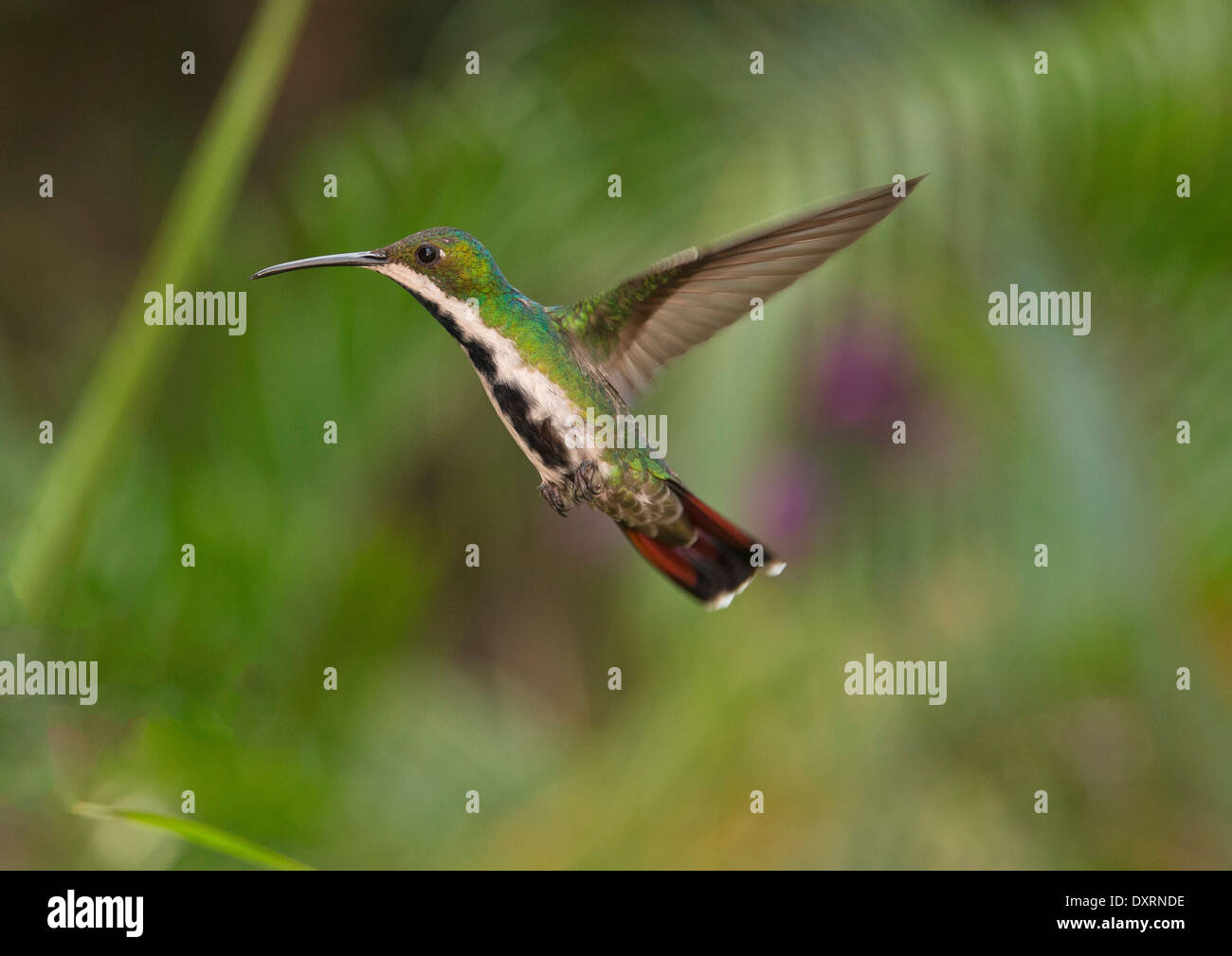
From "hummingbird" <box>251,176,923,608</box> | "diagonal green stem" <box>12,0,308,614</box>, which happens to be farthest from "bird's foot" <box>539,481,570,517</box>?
"diagonal green stem" <box>12,0,308,614</box>

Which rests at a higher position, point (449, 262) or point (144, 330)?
point (144, 330)

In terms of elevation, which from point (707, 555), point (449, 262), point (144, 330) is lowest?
point (707, 555)

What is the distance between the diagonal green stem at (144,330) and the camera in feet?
2.58

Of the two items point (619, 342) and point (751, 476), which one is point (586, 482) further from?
point (751, 476)

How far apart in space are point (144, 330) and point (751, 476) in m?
0.54

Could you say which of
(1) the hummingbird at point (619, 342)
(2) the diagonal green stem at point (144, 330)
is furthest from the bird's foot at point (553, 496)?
(2) the diagonal green stem at point (144, 330)

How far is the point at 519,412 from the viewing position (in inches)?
17.1

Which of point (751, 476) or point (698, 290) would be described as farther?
point (751, 476)

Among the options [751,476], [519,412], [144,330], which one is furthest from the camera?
[751,476]

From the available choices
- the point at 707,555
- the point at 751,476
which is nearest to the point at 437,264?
the point at 707,555

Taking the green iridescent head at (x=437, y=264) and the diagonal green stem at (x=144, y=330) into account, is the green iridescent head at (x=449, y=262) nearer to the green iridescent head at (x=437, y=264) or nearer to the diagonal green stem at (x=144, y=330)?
the green iridescent head at (x=437, y=264)

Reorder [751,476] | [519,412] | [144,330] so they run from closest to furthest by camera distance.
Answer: [519,412] < [144,330] < [751,476]

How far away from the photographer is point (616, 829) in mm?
1071

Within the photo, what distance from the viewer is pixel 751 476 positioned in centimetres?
113
